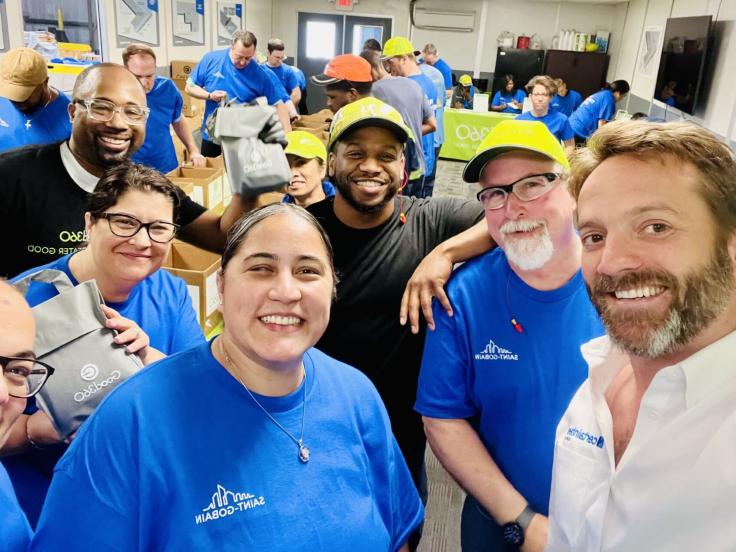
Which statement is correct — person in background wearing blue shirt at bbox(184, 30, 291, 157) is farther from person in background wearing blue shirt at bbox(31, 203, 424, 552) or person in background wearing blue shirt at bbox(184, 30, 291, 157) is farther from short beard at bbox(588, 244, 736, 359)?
short beard at bbox(588, 244, 736, 359)

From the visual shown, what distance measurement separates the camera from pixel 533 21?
11055 mm

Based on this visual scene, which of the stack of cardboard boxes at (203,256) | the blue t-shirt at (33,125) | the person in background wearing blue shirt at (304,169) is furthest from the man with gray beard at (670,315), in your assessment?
the blue t-shirt at (33,125)

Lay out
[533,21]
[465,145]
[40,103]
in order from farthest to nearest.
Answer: [533,21] < [465,145] < [40,103]

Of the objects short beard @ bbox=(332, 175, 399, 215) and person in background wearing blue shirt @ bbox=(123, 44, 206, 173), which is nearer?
short beard @ bbox=(332, 175, 399, 215)

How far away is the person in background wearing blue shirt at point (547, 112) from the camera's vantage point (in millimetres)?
5219

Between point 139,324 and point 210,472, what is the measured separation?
0.60m

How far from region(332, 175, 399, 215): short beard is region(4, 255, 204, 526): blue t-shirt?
1.83ft

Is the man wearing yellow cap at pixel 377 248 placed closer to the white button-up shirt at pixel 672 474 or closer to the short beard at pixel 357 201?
the short beard at pixel 357 201

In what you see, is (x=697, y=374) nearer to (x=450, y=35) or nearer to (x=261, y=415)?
(x=261, y=415)

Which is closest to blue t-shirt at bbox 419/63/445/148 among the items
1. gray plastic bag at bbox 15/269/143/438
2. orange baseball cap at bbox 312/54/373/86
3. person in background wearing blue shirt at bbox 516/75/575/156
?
person in background wearing blue shirt at bbox 516/75/575/156

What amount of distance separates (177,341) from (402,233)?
753 millimetres

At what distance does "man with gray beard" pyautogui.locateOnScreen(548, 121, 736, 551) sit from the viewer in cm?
88

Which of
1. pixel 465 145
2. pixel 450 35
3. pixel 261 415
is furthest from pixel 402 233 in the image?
pixel 450 35

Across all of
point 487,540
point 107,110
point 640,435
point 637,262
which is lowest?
point 487,540
